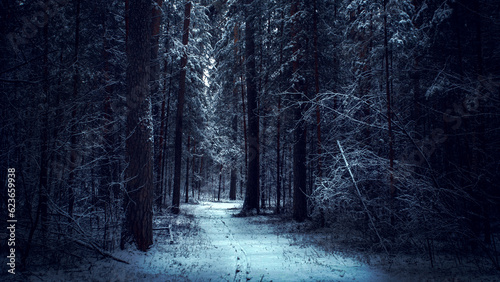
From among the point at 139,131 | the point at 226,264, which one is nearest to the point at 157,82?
the point at 139,131

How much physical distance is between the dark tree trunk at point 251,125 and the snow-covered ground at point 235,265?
6.77 meters

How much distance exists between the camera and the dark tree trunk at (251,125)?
16281 millimetres

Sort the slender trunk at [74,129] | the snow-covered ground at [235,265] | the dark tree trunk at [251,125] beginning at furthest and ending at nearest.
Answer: the dark tree trunk at [251,125] < the slender trunk at [74,129] < the snow-covered ground at [235,265]

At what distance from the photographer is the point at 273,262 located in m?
6.85

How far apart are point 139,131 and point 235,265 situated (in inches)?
167

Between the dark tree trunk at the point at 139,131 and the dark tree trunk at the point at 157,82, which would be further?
the dark tree trunk at the point at 157,82

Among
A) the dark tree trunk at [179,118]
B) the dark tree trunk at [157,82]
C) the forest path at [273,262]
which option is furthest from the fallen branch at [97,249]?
the dark tree trunk at [179,118]

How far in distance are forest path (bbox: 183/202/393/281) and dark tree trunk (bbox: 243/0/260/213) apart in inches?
232

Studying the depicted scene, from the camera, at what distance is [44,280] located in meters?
4.96

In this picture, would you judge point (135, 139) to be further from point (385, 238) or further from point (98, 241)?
point (385, 238)

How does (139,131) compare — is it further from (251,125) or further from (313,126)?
(251,125)

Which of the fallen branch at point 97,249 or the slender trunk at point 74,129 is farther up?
the slender trunk at point 74,129

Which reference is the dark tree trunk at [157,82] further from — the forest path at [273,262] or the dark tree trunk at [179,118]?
the forest path at [273,262]

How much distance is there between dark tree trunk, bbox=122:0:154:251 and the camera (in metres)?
7.45
